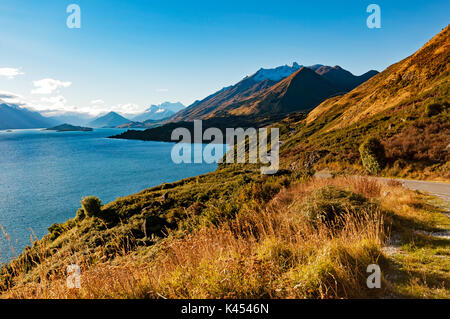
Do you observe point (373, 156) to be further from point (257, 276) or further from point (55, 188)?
point (55, 188)

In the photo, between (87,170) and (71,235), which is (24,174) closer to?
(87,170)

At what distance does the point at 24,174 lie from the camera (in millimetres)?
59219

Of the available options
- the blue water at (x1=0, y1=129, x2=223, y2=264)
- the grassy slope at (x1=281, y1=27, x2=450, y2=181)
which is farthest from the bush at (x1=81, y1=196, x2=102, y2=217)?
the grassy slope at (x1=281, y1=27, x2=450, y2=181)

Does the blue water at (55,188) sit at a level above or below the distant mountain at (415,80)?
below

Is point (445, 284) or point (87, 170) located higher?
point (445, 284)

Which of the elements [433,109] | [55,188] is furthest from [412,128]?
[55,188]

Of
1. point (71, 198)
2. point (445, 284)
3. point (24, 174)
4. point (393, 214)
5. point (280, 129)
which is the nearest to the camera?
point (445, 284)

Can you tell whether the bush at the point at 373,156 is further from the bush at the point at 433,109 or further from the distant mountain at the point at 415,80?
the distant mountain at the point at 415,80

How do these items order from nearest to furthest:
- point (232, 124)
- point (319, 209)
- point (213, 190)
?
point (319, 209), point (213, 190), point (232, 124)

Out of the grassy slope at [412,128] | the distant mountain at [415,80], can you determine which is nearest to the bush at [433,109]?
the grassy slope at [412,128]

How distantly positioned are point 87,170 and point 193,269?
73.7m

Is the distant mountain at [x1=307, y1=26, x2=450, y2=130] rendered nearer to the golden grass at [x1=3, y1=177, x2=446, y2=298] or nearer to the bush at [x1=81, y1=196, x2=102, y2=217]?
the golden grass at [x1=3, y1=177, x2=446, y2=298]

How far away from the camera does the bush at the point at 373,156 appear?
20875 mm
